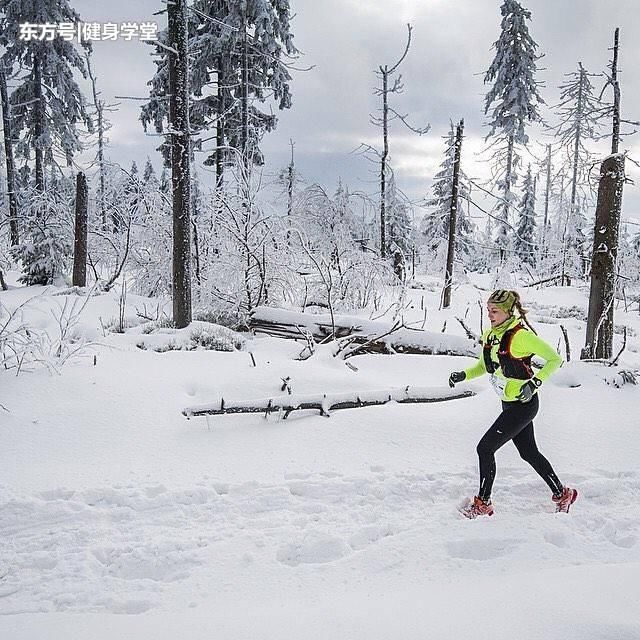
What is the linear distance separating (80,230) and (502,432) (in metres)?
14.2

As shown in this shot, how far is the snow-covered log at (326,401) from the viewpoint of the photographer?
17.1 feet

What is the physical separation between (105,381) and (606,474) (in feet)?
17.7

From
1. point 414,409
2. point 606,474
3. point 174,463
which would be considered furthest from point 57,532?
point 606,474

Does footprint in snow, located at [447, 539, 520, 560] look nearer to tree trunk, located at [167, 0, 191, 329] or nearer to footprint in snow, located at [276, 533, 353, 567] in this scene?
footprint in snow, located at [276, 533, 353, 567]

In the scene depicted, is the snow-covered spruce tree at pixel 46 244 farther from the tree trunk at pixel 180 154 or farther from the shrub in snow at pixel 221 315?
the tree trunk at pixel 180 154

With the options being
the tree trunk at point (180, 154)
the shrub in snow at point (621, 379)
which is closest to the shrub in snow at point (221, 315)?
the tree trunk at point (180, 154)

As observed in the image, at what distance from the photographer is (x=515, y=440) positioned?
4.03m

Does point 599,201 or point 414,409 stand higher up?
point 599,201

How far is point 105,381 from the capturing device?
574 cm

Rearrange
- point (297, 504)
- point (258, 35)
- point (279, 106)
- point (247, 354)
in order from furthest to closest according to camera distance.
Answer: point (279, 106) < point (258, 35) < point (247, 354) < point (297, 504)

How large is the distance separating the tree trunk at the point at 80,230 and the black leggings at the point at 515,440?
14.0 metres

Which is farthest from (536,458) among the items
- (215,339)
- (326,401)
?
(215,339)

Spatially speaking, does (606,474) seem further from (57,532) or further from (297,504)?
(57,532)

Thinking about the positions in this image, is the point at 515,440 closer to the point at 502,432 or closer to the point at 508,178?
the point at 502,432
